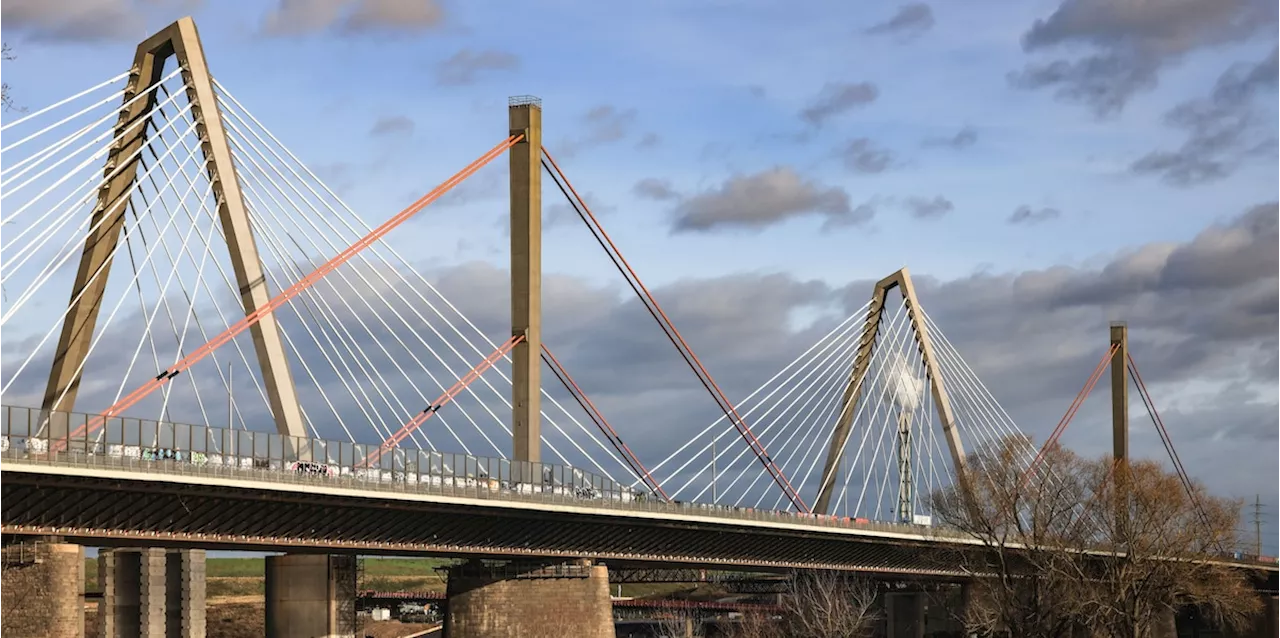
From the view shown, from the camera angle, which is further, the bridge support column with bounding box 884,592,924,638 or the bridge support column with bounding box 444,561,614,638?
the bridge support column with bounding box 884,592,924,638

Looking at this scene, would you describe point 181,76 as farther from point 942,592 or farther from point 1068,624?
point 942,592

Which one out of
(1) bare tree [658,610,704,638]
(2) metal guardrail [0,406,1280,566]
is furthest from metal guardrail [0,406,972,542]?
(1) bare tree [658,610,704,638]

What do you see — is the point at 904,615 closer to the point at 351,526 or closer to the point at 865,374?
the point at 865,374

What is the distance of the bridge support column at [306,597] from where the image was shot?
82.4m

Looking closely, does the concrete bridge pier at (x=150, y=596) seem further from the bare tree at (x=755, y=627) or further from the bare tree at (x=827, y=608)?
the bare tree at (x=755, y=627)

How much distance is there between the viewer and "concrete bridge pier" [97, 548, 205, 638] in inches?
3191

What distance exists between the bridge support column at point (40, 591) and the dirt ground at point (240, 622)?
56.9m

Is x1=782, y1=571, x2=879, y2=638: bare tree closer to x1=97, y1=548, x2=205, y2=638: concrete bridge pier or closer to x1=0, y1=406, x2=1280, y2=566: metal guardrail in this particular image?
x1=0, y1=406, x2=1280, y2=566: metal guardrail

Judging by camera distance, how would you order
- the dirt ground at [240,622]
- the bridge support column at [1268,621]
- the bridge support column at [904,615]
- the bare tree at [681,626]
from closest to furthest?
the dirt ground at [240,622] → the bare tree at [681,626] → the bridge support column at [904,615] → the bridge support column at [1268,621]

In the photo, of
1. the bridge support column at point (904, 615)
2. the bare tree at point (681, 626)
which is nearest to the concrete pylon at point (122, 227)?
the bare tree at point (681, 626)

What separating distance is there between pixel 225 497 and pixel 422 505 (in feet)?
41.3

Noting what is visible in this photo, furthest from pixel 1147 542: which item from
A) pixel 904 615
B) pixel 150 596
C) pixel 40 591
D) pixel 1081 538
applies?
pixel 40 591

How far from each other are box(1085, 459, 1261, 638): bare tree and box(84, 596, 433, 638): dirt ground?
53641mm

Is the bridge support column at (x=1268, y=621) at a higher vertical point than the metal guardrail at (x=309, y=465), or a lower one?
lower
